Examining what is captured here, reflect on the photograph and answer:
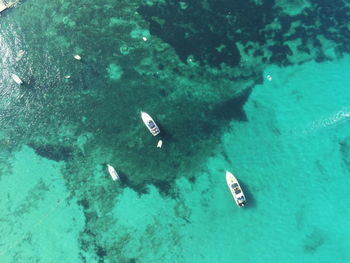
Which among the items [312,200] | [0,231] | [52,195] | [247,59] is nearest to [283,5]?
[247,59]

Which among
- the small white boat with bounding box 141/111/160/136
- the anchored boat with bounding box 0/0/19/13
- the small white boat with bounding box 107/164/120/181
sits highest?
the anchored boat with bounding box 0/0/19/13

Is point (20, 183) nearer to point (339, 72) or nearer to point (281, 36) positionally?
point (281, 36)

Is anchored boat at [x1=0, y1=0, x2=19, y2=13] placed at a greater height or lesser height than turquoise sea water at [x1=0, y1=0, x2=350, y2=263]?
greater

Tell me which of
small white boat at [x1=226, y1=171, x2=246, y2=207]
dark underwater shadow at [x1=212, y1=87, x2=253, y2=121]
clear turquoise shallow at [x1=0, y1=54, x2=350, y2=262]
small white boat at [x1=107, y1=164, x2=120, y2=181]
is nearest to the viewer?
clear turquoise shallow at [x1=0, y1=54, x2=350, y2=262]

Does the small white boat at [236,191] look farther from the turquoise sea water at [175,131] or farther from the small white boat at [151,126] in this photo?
the small white boat at [151,126]

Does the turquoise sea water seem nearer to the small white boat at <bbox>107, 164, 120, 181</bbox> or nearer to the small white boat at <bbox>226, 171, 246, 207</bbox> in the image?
the small white boat at <bbox>107, 164, 120, 181</bbox>

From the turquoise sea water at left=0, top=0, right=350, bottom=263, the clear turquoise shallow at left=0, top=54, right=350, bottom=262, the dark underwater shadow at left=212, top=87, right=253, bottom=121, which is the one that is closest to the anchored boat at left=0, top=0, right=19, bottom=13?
the turquoise sea water at left=0, top=0, right=350, bottom=263

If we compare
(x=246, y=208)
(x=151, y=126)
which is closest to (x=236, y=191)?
(x=246, y=208)

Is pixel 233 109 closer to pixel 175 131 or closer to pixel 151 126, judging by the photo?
pixel 175 131
